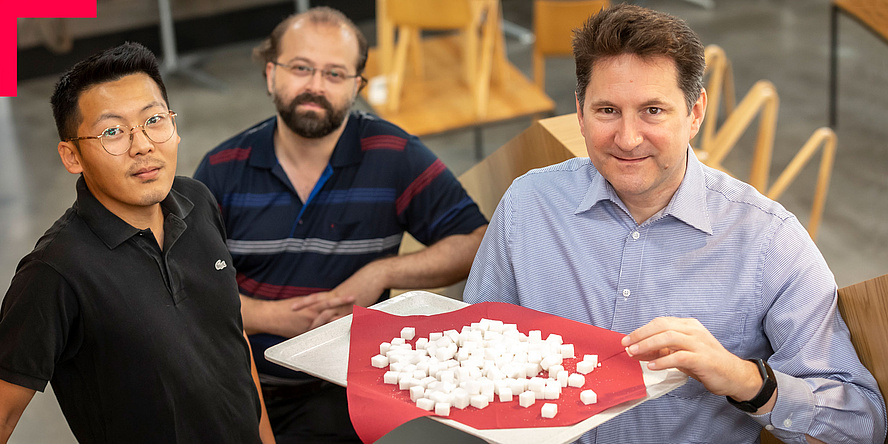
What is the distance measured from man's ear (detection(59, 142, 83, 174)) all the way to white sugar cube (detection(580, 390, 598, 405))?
3.16 ft

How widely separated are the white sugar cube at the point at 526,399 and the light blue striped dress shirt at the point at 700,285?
0.39 metres

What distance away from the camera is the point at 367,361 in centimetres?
169

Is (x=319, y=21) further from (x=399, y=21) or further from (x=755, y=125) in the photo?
(x=755, y=125)

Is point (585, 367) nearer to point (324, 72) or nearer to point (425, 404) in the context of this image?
point (425, 404)

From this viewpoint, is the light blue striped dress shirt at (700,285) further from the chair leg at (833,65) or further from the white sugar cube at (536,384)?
the chair leg at (833,65)

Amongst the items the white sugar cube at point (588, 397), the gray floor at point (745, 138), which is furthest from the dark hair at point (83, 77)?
the gray floor at point (745, 138)

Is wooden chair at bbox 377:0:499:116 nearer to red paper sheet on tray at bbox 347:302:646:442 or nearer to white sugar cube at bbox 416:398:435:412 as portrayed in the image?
red paper sheet on tray at bbox 347:302:646:442

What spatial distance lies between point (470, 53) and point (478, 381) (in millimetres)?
3622

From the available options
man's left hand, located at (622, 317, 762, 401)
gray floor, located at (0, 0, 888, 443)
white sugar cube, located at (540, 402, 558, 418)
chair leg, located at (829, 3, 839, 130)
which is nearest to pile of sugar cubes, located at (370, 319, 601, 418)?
white sugar cube, located at (540, 402, 558, 418)

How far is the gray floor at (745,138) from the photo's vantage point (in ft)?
15.0

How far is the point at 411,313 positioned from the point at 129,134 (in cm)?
64

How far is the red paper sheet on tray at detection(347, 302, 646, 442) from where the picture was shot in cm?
151

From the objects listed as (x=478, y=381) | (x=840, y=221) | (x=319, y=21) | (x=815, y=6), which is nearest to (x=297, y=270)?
(x=319, y=21)

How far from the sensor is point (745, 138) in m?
5.67
